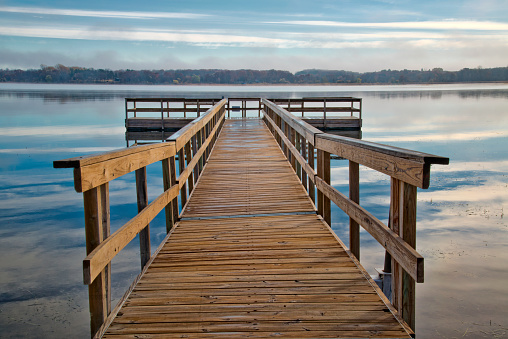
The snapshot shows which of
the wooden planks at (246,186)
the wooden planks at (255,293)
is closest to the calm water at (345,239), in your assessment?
the wooden planks at (246,186)

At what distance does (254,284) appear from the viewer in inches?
128

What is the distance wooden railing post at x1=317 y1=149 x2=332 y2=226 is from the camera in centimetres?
471

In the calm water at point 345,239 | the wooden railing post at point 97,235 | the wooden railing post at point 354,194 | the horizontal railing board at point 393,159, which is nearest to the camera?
the horizontal railing board at point 393,159

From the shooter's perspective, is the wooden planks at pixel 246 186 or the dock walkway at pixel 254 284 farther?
the wooden planks at pixel 246 186

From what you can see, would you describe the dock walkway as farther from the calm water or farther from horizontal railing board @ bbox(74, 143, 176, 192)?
the calm water

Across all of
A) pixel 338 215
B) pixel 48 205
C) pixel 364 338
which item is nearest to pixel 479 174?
pixel 338 215

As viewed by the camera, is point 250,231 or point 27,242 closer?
point 250,231

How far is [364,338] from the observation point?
2.50 metres

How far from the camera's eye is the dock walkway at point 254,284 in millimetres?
2631

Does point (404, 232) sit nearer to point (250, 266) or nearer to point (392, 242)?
point (392, 242)

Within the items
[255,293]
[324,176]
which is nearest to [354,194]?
[324,176]

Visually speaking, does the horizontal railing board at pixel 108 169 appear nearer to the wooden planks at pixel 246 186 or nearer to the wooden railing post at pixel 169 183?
the wooden railing post at pixel 169 183

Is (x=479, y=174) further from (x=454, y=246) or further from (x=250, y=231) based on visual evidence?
(x=250, y=231)

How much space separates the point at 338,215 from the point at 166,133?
10588 millimetres
